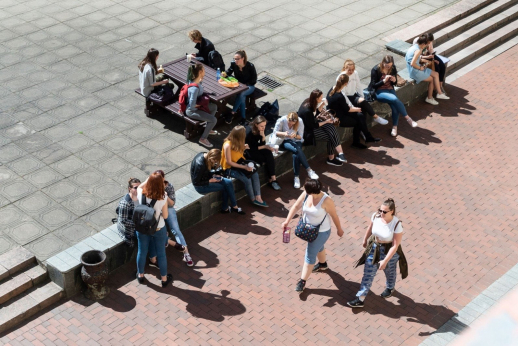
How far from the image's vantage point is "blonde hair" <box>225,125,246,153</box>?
31.1 feet

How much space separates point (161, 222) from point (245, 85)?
4.49 meters

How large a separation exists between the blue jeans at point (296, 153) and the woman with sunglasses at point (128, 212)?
11.0 ft

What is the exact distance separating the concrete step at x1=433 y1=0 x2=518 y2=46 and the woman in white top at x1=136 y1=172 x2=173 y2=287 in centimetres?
987

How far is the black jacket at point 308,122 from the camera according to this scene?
35.8 ft

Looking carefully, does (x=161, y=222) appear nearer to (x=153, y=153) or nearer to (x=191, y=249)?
(x=191, y=249)

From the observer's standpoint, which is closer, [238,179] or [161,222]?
[161,222]

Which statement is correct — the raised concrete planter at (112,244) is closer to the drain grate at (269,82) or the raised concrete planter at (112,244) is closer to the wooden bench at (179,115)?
the wooden bench at (179,115)

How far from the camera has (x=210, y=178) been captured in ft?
31.0

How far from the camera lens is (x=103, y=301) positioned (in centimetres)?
805

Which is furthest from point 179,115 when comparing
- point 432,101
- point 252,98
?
point 432,101

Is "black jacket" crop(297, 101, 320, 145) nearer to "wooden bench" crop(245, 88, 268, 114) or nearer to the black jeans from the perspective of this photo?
the black jeans

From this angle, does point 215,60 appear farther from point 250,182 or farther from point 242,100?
point 250,182

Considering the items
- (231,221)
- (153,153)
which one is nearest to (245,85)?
(153,153)

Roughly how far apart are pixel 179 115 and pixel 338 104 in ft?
9.89
